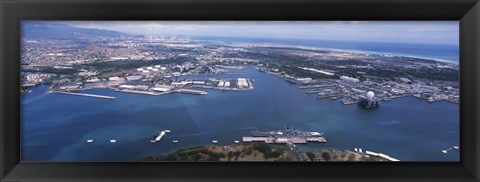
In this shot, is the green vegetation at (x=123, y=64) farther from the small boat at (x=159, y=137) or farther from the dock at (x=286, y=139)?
the dock at (x=286, y=139)

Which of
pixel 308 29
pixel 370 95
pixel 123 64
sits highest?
pixel 308 29

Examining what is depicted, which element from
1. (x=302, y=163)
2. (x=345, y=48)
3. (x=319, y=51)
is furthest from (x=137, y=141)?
(x=345, y=48)

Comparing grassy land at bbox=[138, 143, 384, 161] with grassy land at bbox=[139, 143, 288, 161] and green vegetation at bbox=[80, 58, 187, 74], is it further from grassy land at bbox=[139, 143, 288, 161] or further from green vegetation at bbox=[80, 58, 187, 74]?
green vegetation at bbox=[80, 58, 187, 74]

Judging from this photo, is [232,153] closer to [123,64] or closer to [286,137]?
[286,137]

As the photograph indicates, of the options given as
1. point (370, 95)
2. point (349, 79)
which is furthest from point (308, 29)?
point (370, 95)

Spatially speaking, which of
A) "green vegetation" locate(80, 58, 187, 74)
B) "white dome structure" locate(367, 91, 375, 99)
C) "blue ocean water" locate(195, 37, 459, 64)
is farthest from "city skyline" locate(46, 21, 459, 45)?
"white dome structure" locate(367, 91, 375, 99)

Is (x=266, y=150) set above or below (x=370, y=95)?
below
